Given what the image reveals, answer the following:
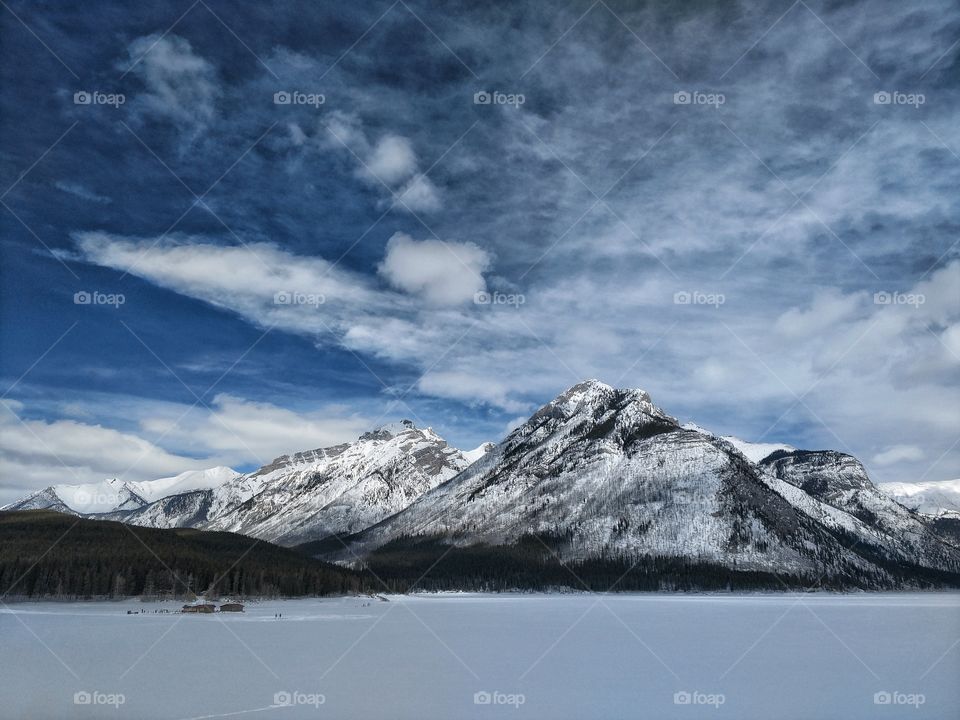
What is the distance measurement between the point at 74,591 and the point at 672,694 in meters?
173

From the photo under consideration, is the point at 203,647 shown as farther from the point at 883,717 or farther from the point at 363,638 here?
the point at 883,717

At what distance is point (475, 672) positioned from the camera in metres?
52.4

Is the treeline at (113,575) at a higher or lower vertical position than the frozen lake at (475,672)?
higher

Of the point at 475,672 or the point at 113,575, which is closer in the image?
the point at 475,672

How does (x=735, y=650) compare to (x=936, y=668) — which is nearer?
(x=936, y=668)

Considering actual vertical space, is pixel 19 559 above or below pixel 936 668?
above

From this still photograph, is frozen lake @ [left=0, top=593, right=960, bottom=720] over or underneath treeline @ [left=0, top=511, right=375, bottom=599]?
underneath

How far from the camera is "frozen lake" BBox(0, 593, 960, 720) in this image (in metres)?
38.6

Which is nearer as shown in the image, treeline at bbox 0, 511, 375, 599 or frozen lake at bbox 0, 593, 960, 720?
frozen lake at bbox 0, 593, 960, 720

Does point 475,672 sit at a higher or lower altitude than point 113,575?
lower

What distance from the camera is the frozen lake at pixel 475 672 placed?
127 ft

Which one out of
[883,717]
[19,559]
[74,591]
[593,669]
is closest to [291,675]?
[593,669]

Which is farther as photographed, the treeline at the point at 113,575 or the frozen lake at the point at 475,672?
the treeline at the point at 113,575

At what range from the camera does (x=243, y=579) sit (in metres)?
192
